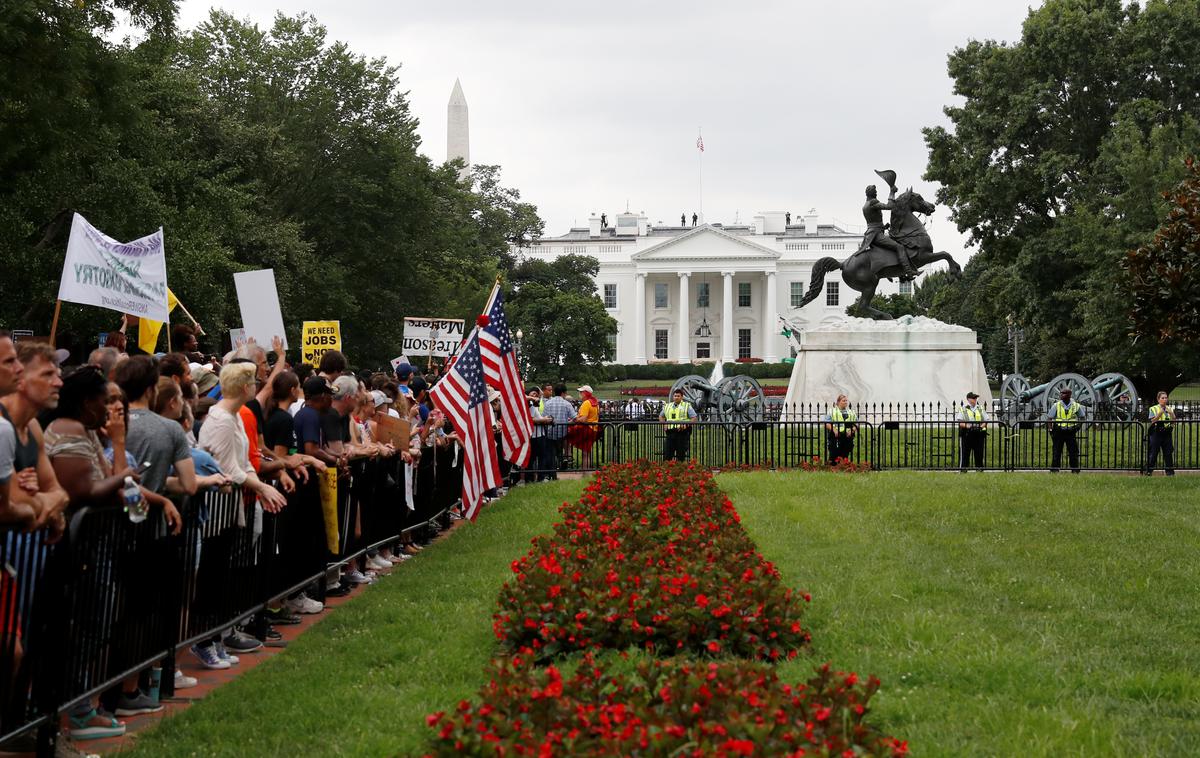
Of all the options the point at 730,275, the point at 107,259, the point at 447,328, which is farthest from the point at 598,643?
the point at 730,275

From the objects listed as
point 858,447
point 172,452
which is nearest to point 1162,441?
point 858,447

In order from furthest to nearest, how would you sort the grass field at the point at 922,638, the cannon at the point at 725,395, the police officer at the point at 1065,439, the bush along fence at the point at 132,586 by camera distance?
1. the cannon at the point at 725,395
2. the police officer at the point at 1065,439
3. the grass field at the point at 922,638
4. the bush along fence at the point at 132,586

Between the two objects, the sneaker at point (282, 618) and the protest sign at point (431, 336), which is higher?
the protest sign at point (431, 336)

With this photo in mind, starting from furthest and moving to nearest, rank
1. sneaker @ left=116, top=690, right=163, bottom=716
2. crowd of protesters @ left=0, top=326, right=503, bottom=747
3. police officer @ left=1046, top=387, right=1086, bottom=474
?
police officer @ left=1046, top=387, right=1086, bottom=474
sneaker @ left=116, top=690, right=163, bottom=716
crowd of protesters @ left=0, top=326, right=503, bottom=747

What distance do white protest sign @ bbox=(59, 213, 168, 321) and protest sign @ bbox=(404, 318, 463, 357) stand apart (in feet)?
36.6

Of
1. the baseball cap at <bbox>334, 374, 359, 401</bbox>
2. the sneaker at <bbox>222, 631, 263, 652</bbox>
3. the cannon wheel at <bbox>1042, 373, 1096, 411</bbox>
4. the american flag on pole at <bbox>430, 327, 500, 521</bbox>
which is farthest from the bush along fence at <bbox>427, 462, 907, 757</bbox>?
the cannon wheel at <bbox>1042, 373, 1096, 411</bbox>

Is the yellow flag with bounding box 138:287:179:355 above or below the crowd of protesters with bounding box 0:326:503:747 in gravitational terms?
above

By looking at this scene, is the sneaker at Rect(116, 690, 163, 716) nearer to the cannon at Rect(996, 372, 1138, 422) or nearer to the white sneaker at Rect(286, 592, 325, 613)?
the white sneaker at Rect(286, 592, 325, 613)

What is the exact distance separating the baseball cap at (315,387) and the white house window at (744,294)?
10453cm

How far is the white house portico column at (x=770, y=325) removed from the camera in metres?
110

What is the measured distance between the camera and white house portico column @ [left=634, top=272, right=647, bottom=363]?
110188mm

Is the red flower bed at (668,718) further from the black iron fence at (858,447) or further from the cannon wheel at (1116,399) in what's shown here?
the cannon wheel at (1116,399)

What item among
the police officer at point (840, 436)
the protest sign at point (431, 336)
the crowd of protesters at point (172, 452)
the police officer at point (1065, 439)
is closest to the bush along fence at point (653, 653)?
the crowd of protesters at point (172, 452)

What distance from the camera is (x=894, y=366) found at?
93.9 feet
